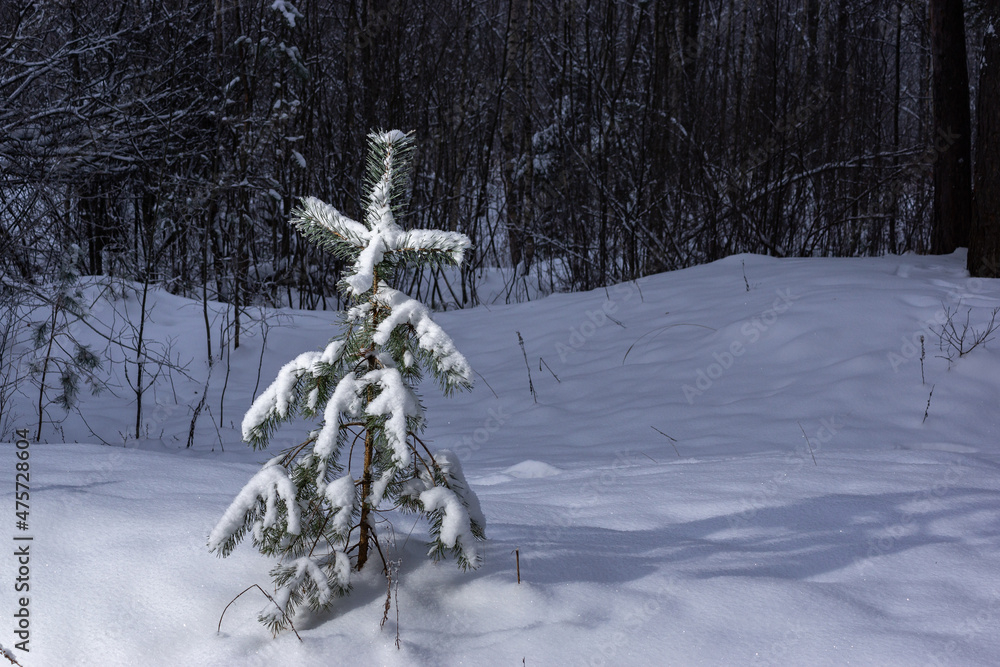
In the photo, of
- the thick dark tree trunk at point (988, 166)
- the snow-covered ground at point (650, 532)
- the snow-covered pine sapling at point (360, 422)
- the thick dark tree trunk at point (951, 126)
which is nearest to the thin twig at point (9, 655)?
the snow-covered ground at point (650, 532)

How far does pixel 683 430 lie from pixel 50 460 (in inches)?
106

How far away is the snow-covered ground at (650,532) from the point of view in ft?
4.39

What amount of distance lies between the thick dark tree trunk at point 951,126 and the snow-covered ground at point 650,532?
2.43 meters

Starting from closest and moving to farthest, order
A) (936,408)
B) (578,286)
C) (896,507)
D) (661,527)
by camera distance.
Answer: (661,527)
(896,507)
(936,408)
(578,286)

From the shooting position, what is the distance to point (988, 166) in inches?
201

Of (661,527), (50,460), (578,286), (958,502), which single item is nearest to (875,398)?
(958,502)

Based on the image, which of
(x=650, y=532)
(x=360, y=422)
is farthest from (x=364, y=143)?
(x=360, y=422)

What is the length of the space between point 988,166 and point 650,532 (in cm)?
470

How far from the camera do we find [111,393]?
493 cm

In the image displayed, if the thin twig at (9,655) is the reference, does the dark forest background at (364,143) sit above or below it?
above

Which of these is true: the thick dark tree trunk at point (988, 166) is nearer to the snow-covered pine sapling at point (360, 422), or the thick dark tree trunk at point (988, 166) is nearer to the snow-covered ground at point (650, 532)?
the snow-covered ground at point (650, 532)

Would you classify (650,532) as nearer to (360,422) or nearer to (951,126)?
(360,422)

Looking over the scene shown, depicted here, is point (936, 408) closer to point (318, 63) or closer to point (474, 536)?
point (474, 536)

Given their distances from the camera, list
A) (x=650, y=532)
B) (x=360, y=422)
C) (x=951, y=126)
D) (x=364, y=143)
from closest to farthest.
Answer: (x=360, y=422), (x=650, y=532), (x=951, y=126), (x=364, y=143)
